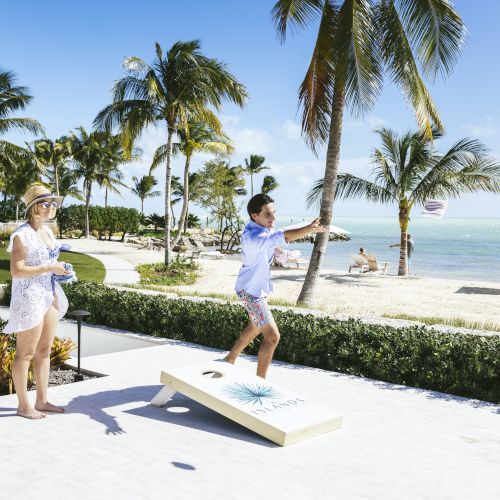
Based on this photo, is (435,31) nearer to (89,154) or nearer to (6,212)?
(89,154)

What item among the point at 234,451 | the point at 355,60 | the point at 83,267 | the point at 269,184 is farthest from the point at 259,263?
the point at 269,184

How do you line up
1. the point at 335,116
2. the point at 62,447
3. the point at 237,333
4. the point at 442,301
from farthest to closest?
1. the point at 442,301
2. the point at 335,116
3. the point at 237,333
4. the point at 62,447

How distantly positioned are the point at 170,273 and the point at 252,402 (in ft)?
56.5

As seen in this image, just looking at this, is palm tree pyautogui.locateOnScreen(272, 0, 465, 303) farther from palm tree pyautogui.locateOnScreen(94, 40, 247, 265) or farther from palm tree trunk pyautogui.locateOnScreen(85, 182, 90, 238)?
palm tree trunk pyautogui.locateOnScreen(85, 182, 90, 238)

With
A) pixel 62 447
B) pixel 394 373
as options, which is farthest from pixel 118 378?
pixel 394 373

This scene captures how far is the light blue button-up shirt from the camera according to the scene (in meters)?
5.04

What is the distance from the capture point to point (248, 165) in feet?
202

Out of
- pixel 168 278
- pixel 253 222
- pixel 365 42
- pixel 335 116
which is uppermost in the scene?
pixel 365 42

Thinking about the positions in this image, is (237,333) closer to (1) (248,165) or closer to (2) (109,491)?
(2) (109,491)

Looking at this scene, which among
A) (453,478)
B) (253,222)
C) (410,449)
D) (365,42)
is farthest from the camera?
(365,42)

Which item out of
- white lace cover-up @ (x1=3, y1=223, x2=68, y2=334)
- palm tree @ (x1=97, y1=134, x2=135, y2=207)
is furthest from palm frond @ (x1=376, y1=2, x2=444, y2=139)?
palm tree @ (x1=97, y1=134, x2=135, y2=207)

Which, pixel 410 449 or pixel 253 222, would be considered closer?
pixel 410 449

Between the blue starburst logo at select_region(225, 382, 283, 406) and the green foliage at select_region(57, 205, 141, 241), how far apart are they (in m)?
41.1

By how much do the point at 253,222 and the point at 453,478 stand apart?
98.4 inches
